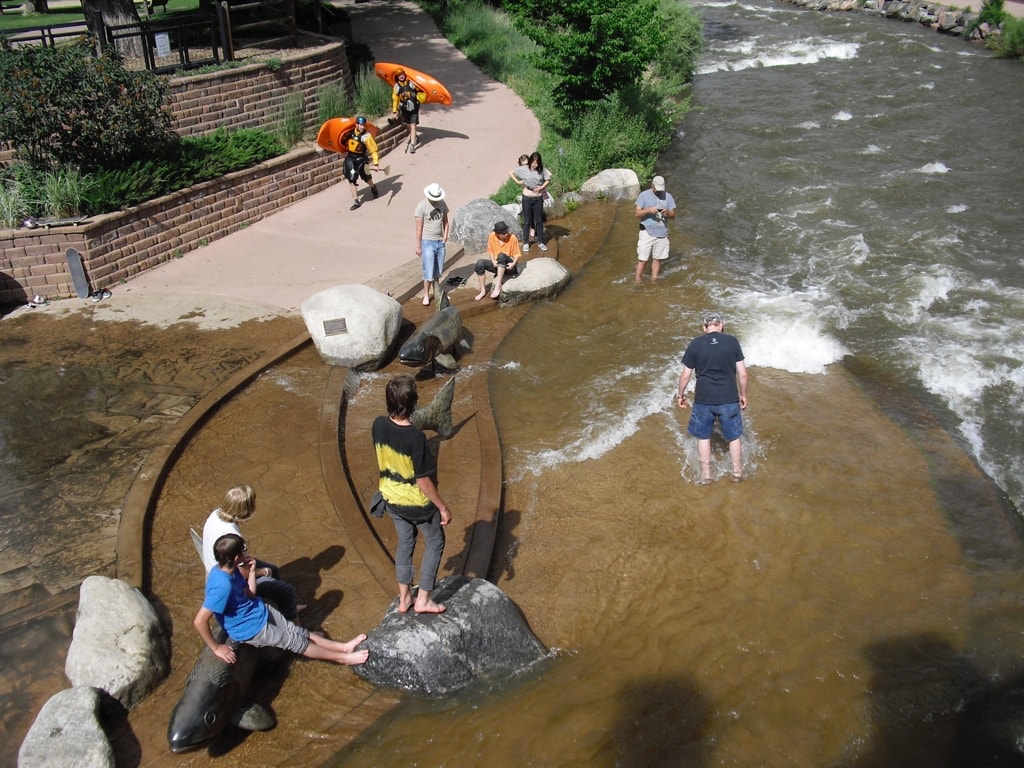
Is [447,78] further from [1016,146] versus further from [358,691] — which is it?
[358,691]

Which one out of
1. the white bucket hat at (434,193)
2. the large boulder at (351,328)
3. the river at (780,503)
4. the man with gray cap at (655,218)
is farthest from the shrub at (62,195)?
the man with gray cap at (655,218)

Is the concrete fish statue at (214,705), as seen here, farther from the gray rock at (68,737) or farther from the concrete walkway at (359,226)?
the concrete walkway at (359,226)

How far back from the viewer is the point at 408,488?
18.2 ft

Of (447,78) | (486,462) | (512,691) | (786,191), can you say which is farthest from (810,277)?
(447,78)

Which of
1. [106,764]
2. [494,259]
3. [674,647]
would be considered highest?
[494,259]

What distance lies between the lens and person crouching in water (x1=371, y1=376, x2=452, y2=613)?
540 cm

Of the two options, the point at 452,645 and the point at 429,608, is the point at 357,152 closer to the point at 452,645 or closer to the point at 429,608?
the point at 429,608

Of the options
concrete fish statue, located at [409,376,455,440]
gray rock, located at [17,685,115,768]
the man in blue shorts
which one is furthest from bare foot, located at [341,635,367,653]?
the man in blue shorts

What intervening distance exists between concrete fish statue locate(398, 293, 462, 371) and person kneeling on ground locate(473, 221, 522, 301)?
1.22m

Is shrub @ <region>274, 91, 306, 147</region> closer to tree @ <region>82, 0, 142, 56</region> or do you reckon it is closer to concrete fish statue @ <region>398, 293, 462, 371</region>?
tree @ <region>82, 0, 142, 56</region>

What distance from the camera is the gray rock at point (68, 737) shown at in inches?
192

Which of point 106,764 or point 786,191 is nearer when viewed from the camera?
point 106,764

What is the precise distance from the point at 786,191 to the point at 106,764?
45.8 feet

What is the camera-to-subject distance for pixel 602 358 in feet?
33.2
